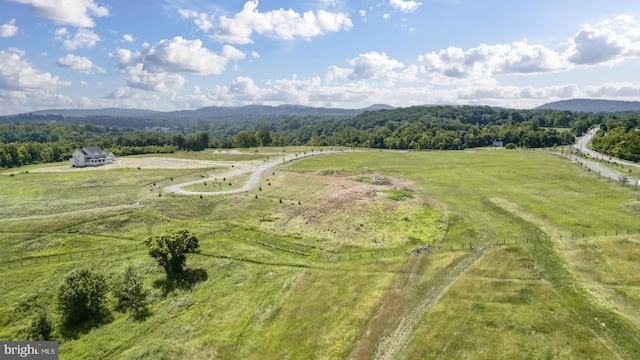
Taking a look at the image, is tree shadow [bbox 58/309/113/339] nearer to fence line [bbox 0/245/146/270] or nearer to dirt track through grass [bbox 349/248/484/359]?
fence line [bbox 0/245/146/270]

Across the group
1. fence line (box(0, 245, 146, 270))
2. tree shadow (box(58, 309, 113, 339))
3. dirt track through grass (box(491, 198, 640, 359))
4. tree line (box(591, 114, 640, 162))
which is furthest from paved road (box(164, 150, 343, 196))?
tree line (box(591, 114, 640, 162))

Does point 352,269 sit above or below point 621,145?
below

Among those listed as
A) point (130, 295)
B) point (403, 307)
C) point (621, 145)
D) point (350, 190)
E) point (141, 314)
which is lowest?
point (141, 314)

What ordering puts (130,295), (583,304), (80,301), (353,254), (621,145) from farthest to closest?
(621,145)
(353,254)
(130,295)
(80,301)
(583,304)

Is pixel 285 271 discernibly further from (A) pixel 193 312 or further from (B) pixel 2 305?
(B) pixel 2 305

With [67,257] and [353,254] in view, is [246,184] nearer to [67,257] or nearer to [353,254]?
[67,257]
